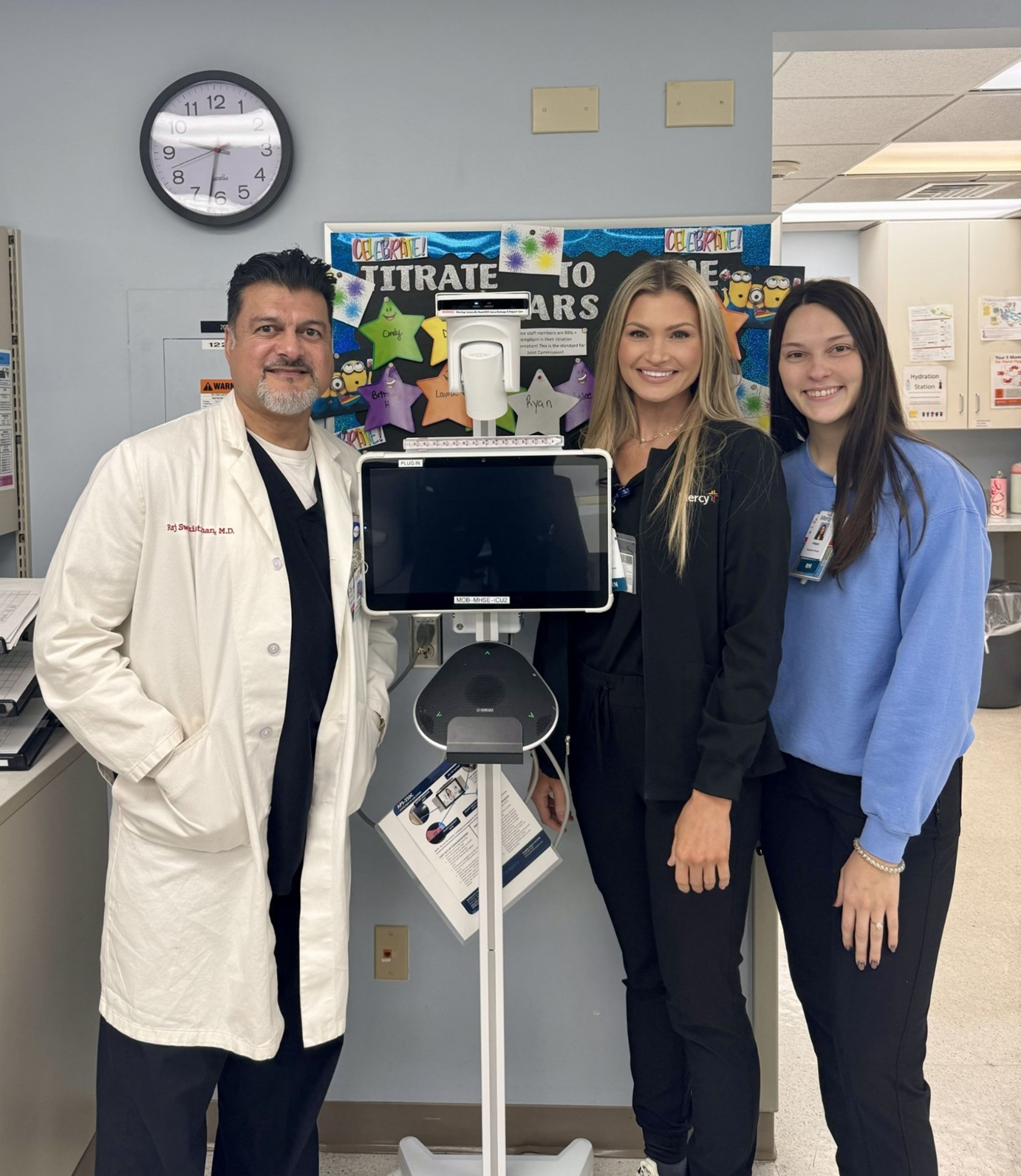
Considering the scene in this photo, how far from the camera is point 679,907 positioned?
61.4 inches

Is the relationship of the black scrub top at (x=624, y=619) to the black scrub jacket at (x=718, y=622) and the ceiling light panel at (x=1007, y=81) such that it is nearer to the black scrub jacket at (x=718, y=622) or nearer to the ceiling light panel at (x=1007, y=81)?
the black scrub jacket at (x=718, y=622)

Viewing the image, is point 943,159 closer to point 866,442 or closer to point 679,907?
point 866,442

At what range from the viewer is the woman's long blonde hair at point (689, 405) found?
4.97ft

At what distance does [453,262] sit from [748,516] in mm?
883

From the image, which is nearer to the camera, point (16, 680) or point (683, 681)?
point (683, 681)

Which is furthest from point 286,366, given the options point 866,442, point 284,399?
point 866,442

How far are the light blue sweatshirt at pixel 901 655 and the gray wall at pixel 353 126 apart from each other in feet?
2.80

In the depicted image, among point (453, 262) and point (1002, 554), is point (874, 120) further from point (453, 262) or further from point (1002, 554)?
point (453, 262)

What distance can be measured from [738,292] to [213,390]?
3.60 feet

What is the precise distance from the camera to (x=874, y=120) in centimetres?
417

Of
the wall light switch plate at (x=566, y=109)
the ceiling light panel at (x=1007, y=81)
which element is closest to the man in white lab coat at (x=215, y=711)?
the wall light switch plate at (x=566, y=109)

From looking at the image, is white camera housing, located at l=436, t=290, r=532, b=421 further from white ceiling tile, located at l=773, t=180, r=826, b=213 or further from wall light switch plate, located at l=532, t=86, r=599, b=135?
white ceiling tile, located at l=773, t=180, r=826, b=213

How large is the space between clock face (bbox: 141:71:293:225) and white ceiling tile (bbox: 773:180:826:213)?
3.85m

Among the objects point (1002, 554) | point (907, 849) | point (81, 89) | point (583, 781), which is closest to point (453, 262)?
point (81, 89)
